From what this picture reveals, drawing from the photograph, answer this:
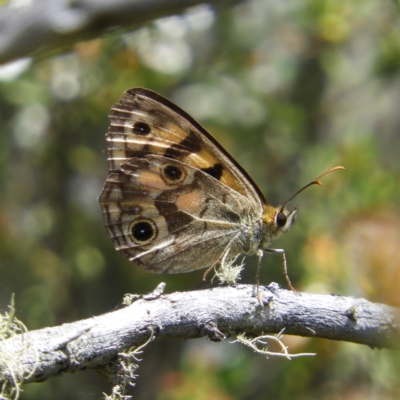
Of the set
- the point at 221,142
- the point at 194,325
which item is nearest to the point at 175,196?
the point at 194,325

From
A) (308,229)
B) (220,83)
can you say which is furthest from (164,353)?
(220,83)

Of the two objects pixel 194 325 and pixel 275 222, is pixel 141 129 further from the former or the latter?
pixel 194 325

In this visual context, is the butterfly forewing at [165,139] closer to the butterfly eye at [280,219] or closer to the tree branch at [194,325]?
the butterfly eye at [280,219]

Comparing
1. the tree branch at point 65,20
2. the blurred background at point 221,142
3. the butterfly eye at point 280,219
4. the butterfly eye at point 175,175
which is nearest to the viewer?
the tree branch at point 65,20

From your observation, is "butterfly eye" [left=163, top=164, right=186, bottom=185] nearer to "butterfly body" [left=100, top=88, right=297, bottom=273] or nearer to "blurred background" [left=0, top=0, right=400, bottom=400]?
"butterfly body" [left=100, top=88, right=297, bottom=273]

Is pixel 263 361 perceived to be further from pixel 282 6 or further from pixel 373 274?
pixel 282 6

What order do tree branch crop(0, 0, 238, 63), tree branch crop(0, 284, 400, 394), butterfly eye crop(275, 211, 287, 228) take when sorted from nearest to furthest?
tree branch crop(0, 284, 400, 394) < tree branch crop(0, 0, 238, 63) < butterfly eye crop(275, 211, 287, 228)

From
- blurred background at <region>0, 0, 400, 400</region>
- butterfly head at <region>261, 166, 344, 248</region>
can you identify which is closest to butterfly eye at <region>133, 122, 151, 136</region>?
butterfly head at <region>261, 166, 344, 248</region>

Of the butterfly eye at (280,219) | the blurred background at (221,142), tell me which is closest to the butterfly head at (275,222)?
the butterfly eye at (280,219)
